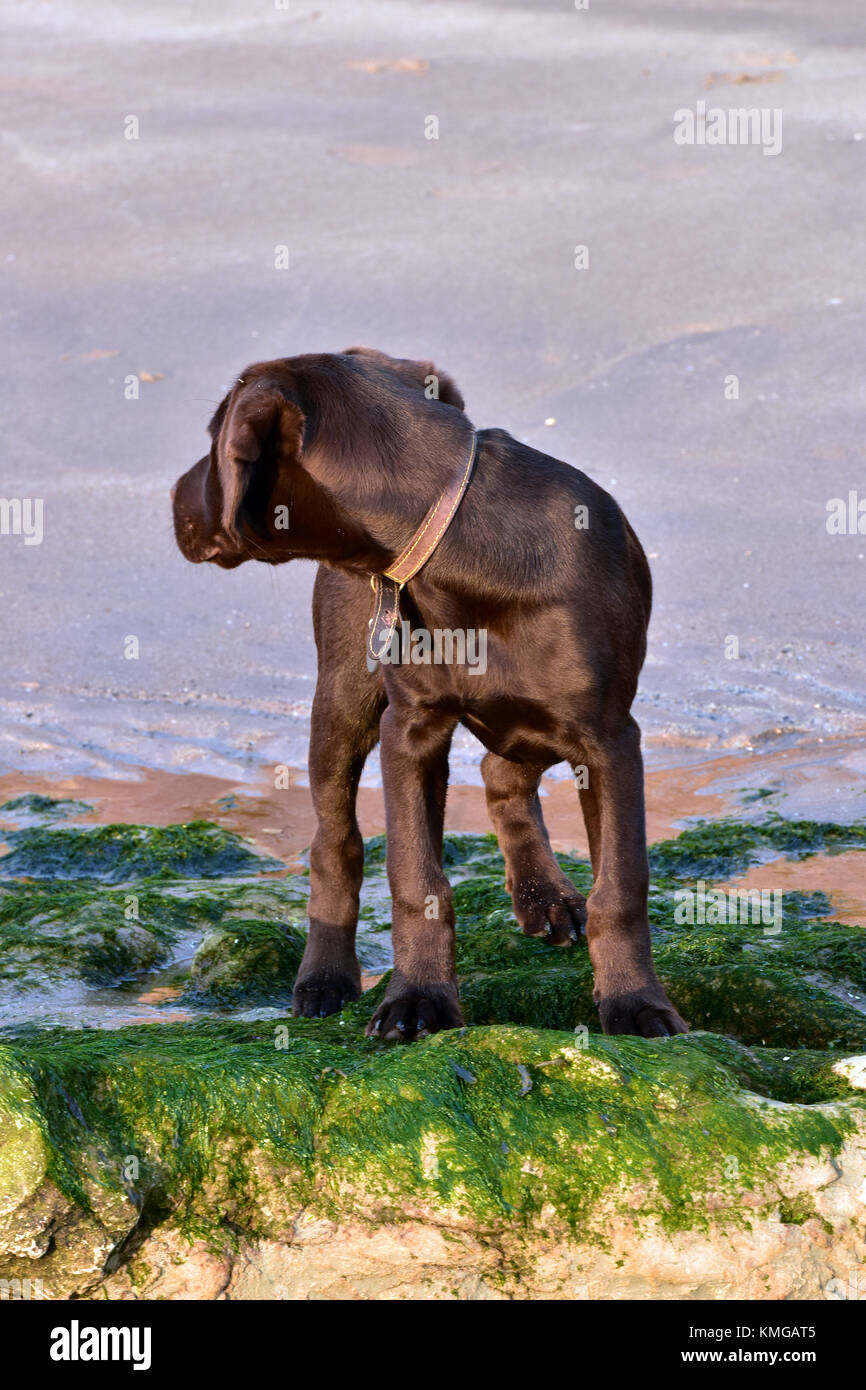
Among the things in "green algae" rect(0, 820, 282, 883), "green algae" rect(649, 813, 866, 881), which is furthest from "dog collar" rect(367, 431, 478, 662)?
"green algae" rect(0, 820, 282, 883)

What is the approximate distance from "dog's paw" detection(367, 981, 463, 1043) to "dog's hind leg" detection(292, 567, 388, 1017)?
84cm

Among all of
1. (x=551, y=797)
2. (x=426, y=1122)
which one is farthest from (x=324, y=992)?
(x=551, y=797)

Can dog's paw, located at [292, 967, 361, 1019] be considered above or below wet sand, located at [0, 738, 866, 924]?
below

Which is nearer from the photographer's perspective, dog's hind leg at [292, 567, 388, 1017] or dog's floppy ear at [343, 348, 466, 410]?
dog's floppy ear at [343, 348, 466, 410]

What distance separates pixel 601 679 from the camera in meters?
4.66

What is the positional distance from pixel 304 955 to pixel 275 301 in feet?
28.2

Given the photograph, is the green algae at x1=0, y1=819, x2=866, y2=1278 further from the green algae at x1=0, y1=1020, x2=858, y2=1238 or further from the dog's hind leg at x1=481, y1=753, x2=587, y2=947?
the dog's hind leg at x1=481, y1=753, x2=587, y2=947

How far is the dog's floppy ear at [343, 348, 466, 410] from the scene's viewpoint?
16.8 feet

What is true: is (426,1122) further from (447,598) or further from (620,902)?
(447,598)

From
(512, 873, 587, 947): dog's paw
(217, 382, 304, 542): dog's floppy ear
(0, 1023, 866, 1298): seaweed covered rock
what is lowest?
(0, 1023, 866, 1298): seaweed covered rock

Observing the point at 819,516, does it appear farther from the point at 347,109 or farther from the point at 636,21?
the point at 636,21

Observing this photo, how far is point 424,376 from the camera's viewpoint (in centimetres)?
518

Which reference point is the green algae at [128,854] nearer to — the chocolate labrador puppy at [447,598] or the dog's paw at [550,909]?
the dog's paw at [550,909]

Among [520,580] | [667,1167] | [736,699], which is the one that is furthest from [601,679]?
[736,699]
